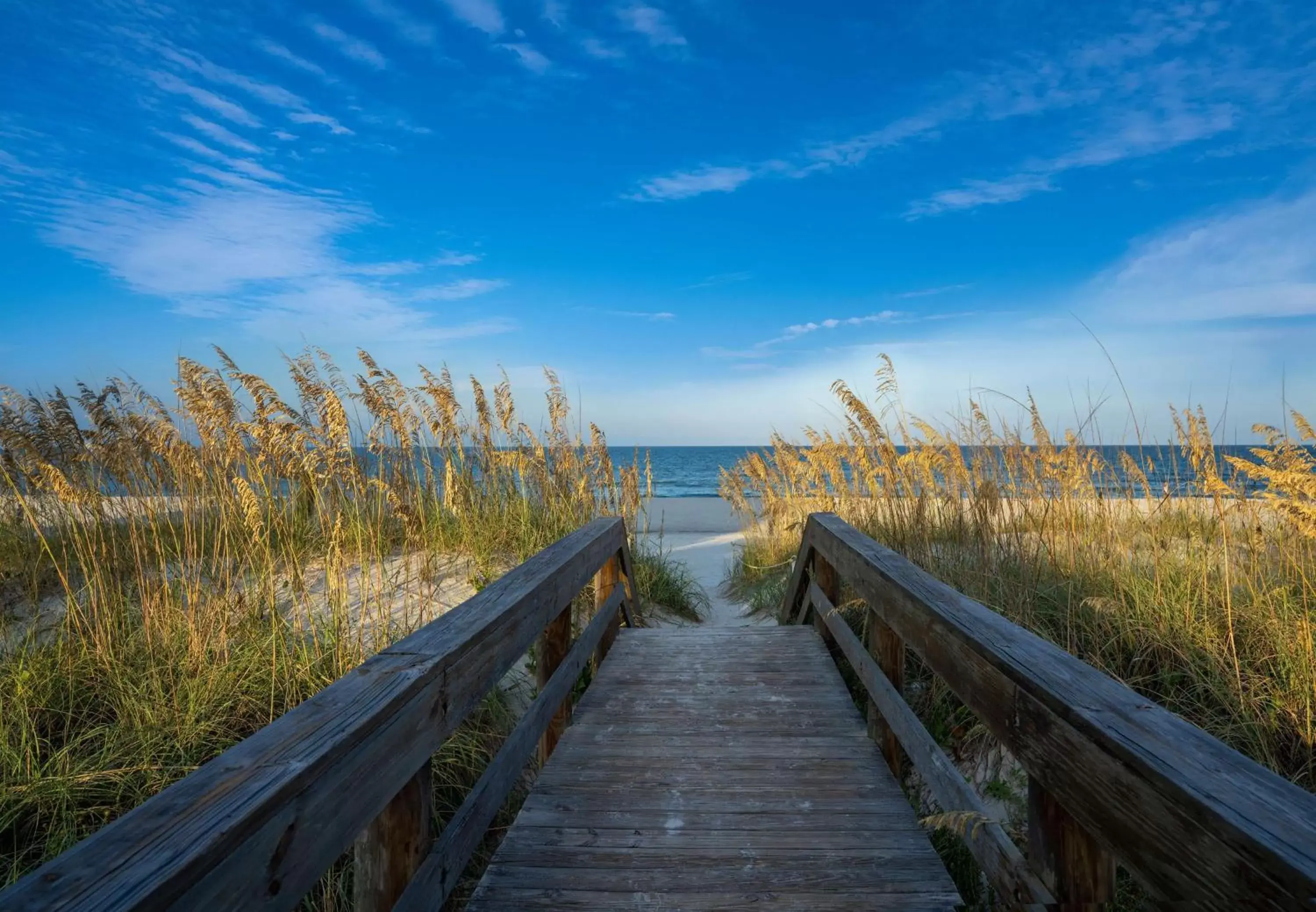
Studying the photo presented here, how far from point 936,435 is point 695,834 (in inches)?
177

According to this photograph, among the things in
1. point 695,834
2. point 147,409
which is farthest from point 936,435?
Result: point 147,409

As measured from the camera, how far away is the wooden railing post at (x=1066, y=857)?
1370 mm

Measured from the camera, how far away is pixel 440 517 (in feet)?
18.9

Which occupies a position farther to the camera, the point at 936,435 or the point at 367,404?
the point at 936,435

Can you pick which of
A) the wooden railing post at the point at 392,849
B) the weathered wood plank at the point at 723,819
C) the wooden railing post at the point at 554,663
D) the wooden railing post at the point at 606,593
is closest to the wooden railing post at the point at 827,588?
the wooden railing post at the point at 606,593

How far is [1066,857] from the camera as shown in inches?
55.7

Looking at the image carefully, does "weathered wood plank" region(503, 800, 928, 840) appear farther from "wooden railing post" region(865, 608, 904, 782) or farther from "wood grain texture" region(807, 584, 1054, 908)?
"wooden railing post" region(865, 608, 904, 782)

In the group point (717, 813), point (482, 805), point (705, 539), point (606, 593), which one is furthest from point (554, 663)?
point (705, 539)

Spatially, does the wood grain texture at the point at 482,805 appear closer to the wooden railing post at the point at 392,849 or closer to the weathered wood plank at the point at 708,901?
the wooden railing post at the point at 392,849

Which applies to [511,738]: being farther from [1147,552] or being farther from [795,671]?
[1147,552]

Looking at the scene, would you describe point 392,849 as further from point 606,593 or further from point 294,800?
point 606,593

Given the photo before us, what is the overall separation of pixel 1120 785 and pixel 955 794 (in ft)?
2.72

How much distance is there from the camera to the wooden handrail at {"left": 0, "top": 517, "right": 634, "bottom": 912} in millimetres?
797

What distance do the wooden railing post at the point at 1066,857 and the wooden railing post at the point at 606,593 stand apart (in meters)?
2.66
